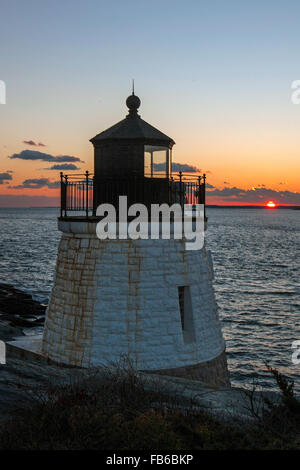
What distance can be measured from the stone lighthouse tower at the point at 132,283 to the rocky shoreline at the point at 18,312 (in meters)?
11.7

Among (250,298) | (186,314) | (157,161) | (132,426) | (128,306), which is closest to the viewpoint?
(132,426)

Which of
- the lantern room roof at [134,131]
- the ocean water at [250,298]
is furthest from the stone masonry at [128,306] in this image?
the ocean water at [250,298]

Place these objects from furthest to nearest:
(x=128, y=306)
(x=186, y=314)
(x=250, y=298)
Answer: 1. (x=250, y=298)
2. (x=186, y=314)
3. (x=128, y=306)

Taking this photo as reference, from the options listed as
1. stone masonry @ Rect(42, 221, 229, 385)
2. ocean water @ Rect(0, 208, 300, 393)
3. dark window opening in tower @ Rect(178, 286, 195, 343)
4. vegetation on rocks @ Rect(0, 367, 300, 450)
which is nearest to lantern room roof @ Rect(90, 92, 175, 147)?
stone masonry @ Rect(42, 221, 229, 385)

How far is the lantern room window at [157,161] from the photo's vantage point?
11.6 metres

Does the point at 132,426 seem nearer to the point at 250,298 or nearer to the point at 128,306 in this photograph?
the point at 128,306

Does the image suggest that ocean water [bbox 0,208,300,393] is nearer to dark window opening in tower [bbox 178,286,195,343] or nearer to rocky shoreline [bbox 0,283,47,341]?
rocky shoreline [bbox 0,283,47,341]

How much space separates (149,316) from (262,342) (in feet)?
54.9

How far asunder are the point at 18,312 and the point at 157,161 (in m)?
20.7

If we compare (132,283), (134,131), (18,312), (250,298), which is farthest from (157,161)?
(250,298)

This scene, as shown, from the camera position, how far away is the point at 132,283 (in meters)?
10.8

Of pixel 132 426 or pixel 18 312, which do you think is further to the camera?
pixel 18 312

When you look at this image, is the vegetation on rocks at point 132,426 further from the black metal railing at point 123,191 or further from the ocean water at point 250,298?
the ocean water at point 250,298
